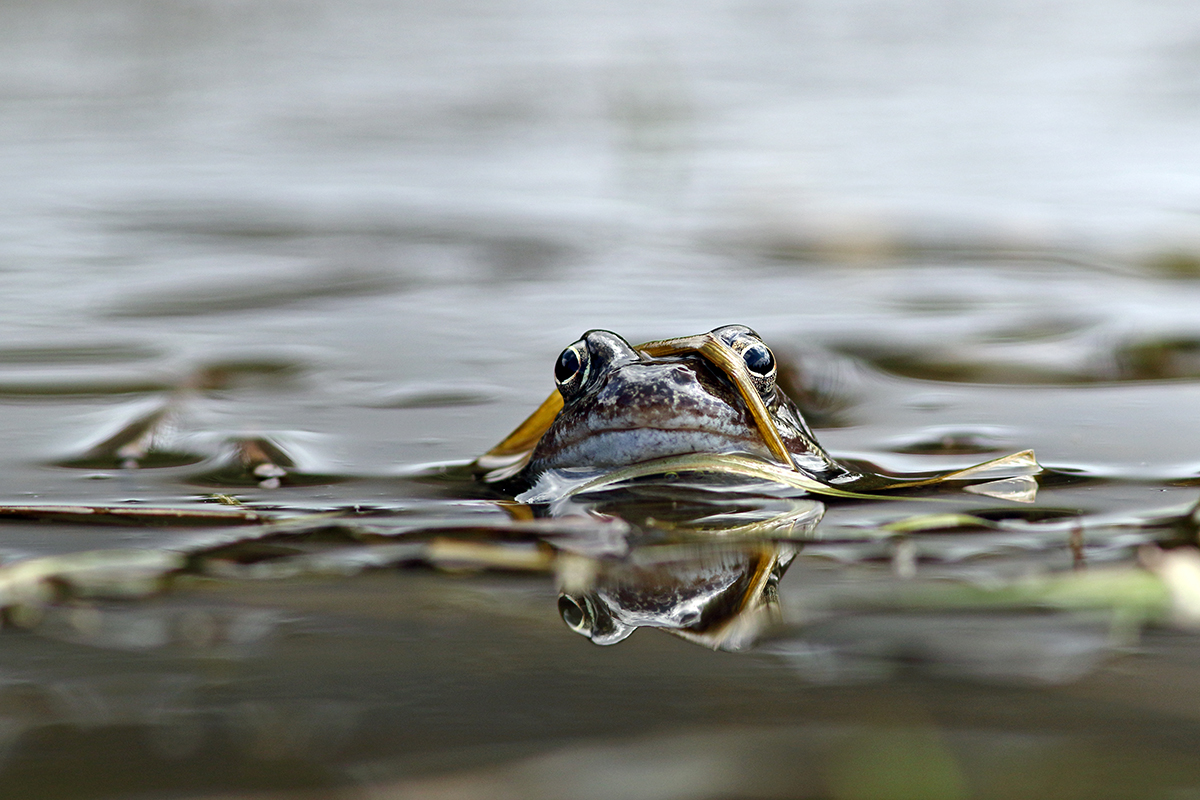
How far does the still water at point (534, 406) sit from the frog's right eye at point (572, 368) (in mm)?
284

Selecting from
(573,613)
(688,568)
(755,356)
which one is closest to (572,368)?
(755,356)

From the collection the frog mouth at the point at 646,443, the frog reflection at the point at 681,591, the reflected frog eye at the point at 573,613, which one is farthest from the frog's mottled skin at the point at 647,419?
the reflected frog eye at the point at 573,613

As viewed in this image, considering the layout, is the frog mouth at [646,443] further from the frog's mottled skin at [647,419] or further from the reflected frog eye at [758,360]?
the reflected frog eye at [758,360]

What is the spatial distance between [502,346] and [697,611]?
2.21 m

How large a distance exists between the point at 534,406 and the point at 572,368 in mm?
659

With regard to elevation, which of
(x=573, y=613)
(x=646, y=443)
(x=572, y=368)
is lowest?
(x=573, y=613)

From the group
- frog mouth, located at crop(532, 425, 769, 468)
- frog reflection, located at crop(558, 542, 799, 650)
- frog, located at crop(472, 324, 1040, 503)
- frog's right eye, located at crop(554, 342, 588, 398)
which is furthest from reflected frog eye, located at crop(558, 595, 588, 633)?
frog's right eye, located at crop(554, 342, 588, 398)

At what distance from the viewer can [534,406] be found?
317cm

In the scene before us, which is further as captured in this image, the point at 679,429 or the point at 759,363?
the point at 759,363

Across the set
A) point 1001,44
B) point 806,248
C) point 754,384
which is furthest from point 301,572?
point 1001,44

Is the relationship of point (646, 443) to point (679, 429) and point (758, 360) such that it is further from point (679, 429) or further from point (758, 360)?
point (758, 360)

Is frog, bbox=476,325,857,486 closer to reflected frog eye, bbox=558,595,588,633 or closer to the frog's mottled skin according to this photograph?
the frog's mottled skin

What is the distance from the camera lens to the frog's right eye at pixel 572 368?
2.52 meters

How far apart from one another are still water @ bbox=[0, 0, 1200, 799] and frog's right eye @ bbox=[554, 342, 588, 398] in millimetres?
284
